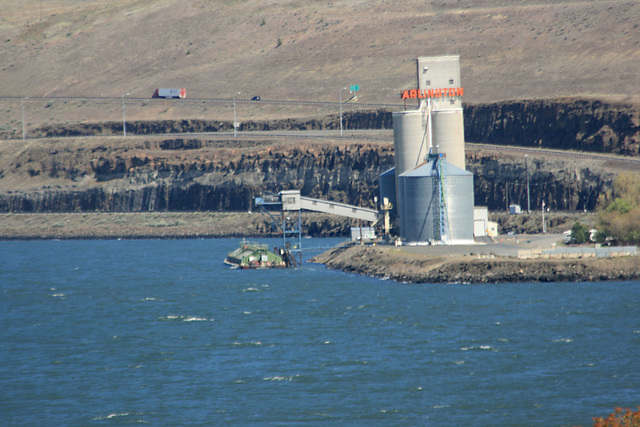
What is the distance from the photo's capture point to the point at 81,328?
6419 cm

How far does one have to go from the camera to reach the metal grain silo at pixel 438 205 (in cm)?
8819

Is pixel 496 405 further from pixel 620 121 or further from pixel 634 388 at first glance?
pixel 620 121

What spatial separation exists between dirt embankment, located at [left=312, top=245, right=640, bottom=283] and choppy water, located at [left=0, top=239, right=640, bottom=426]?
1.45 meters

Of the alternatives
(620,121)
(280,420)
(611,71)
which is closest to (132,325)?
(280,420)

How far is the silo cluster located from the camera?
88375mm

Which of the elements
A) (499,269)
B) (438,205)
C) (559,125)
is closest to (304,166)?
(559,125)

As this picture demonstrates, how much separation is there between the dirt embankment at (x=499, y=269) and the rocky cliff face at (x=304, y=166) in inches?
2024

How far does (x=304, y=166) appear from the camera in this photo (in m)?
158

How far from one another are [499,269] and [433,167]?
652 inches

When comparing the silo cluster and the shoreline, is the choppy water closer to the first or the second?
the shoreline

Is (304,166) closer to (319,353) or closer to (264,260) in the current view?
(264,260)

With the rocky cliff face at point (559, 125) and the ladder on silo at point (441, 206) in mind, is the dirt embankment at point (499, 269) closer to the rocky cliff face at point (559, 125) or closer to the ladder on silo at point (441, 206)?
the ladder on silo at point (441, 206)

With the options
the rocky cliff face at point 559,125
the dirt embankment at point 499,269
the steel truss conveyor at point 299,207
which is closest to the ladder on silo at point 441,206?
the dirt embankment at point 499,269

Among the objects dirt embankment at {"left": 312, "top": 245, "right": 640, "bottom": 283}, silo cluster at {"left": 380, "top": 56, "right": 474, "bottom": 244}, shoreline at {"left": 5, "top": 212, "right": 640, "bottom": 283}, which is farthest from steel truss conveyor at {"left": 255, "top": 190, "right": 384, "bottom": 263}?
dirt embankment at {"left": 312, "top": 245, "right": 640, "bottom": 283}
